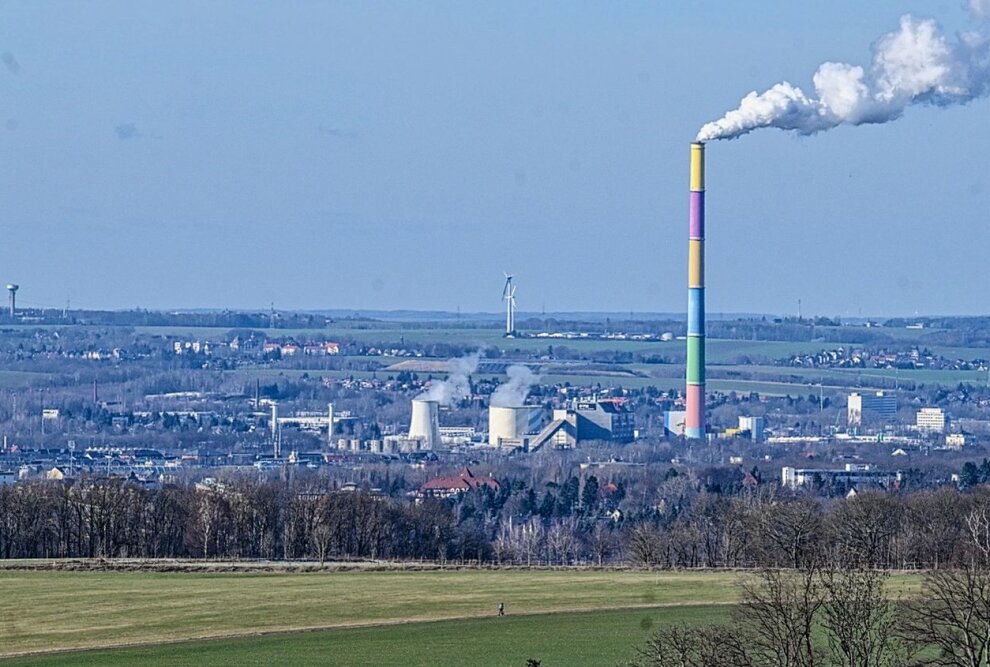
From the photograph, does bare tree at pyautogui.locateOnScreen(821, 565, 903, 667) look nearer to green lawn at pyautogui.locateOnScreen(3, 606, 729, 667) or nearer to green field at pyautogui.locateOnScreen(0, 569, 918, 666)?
green lawn at pyautogui.locateOnScreen(3, 606, 729, 667)

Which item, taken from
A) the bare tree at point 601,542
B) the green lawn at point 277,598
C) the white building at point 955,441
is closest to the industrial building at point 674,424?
the white building at point 955,441

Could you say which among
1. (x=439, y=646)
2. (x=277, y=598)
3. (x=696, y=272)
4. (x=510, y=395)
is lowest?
(x=510, y=395)

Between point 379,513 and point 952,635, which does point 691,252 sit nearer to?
point 379,513

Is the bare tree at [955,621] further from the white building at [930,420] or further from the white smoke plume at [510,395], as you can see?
the white building at [930,420]

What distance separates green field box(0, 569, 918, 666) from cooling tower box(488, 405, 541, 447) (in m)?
95.5

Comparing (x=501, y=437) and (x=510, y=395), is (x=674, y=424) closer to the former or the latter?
(x=501, y=437)

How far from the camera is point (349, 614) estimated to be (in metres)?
46.7

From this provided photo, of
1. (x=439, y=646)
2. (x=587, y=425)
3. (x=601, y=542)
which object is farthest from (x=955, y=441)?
(x=439, y=646)

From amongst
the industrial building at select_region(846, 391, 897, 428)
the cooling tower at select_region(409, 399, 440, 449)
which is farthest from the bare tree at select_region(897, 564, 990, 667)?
the industrial building at select_region(846, 391, 897, 428)

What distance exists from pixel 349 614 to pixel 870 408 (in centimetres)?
13813

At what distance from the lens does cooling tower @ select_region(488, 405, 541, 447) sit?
15388 centimetres

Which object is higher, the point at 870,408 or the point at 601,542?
the point at 601,542

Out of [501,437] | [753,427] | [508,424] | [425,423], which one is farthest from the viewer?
[753,427]

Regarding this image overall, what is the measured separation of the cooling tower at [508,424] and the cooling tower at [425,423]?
3936 millimetres
